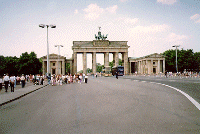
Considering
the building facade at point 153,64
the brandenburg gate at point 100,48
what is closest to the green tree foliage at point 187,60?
the building facade at point 153,64

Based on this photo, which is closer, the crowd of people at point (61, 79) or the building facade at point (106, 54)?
the crowd of people at point (61, 79)

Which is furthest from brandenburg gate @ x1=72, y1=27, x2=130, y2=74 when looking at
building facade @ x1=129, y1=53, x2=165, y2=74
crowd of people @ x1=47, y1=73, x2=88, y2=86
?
crowd of people @ x1=47, y1=73, x2=88, y2=86

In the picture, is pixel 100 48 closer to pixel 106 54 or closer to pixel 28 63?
pixel 106 54

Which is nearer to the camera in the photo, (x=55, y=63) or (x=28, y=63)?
(x=28, y=63)

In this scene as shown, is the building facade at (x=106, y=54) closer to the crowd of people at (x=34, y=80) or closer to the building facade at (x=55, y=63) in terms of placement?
the building facade at (x=55, y=63)

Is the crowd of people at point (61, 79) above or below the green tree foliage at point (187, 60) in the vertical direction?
below

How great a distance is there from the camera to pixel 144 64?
104m

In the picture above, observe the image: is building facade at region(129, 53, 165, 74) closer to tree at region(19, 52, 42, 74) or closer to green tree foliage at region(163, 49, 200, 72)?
green tree foliage at region(163, 49, 200, 72)

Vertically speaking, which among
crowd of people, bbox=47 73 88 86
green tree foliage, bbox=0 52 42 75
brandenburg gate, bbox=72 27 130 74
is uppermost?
→ brandenburg gate, bbox=72 27 130 74

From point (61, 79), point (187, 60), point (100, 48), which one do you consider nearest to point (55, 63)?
point (100, 48)

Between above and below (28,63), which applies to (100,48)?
above

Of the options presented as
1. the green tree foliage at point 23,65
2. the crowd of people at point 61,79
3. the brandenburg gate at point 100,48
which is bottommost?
the crowd of people at point 61,79

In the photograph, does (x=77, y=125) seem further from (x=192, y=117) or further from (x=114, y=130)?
(x=192, y=117)

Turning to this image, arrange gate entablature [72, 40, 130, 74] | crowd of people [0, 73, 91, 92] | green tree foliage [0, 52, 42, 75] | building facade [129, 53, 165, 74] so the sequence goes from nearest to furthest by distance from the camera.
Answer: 1. crowd of people [0, 73, 91, 92]
2. green tree foliage [0, 52, 42, 75]
3. gate entablature [72, 40, 130, 74]
4. building facade [129, 53, 165, 74]
